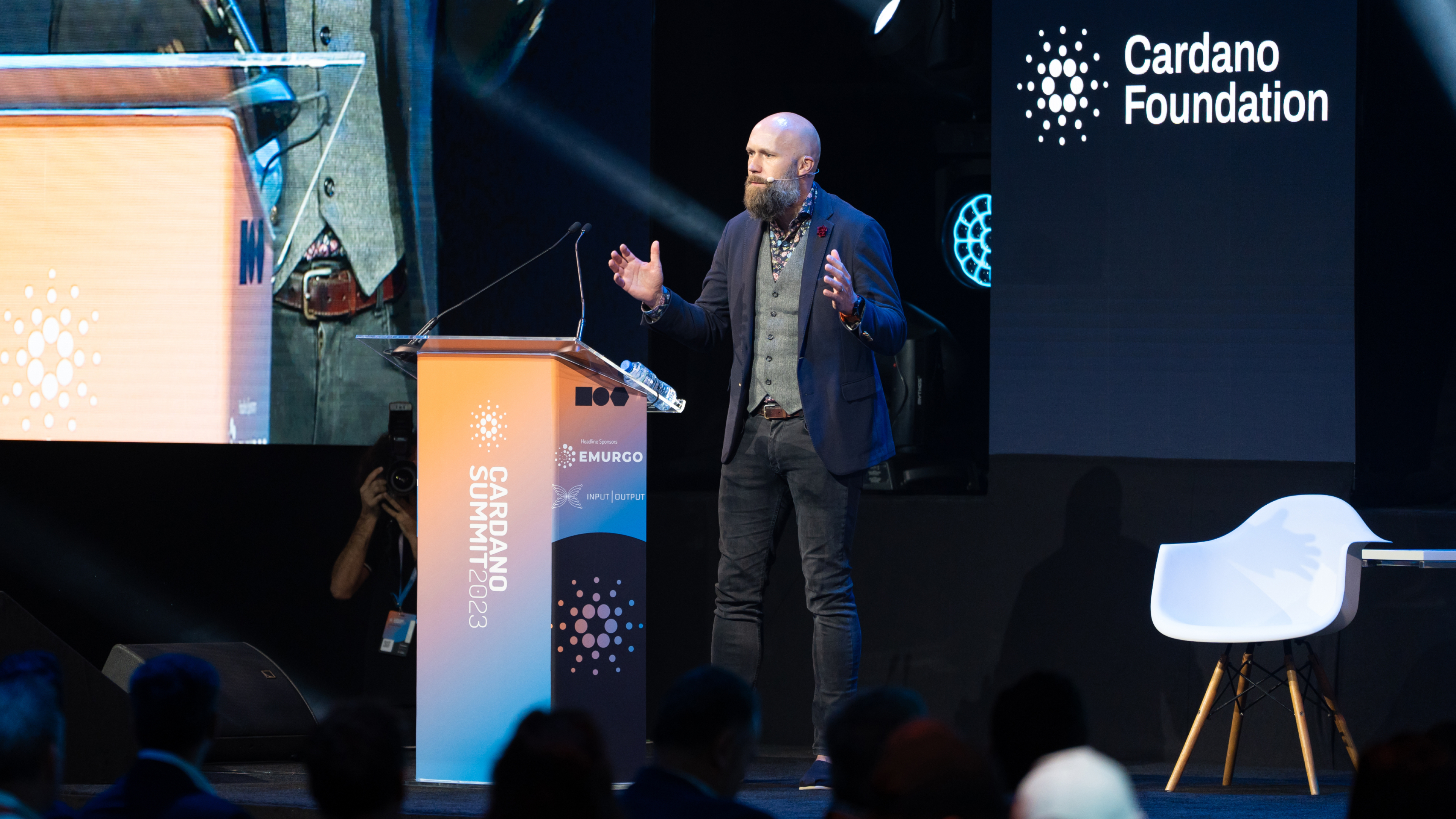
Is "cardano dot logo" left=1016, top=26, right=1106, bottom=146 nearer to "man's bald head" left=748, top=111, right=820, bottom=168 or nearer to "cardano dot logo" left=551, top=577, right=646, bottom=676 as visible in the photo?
"man's bald head" left=748, top=111, right=820, bottom=168

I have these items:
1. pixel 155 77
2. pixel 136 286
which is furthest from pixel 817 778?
pixel 155 77

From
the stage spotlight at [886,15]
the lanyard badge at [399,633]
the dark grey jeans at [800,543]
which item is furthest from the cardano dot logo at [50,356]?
the stage spotlight at [886,15]

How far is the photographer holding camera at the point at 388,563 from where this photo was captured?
17.3 feet

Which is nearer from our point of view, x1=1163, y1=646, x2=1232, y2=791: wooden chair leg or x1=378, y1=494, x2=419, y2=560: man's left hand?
x1=1163, y1=646, x2=1232, y2=791: wooden chair leg

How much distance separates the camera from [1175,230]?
5.16 m

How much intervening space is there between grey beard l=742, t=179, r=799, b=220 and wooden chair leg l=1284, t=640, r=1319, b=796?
6.39 feet

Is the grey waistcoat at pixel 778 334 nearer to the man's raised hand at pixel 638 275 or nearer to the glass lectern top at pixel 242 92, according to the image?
the man's raised hand at pixel 638 275

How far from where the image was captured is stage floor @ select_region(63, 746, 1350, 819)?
3.50 meters

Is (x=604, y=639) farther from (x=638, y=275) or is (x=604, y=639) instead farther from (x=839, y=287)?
(x=839, y=287)

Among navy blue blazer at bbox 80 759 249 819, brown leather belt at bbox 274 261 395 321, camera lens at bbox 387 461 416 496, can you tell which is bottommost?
navy blue blazer at bbox 80 759 249 819

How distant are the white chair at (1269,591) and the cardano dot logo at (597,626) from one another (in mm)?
1608

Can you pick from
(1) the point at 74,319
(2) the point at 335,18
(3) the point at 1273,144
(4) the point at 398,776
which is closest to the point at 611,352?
(2) the point at 335,18

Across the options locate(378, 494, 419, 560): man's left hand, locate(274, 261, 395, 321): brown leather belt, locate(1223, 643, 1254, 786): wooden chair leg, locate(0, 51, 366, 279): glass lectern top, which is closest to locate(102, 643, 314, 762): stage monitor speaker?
locate(378, 494, 419, 560): man's left hand

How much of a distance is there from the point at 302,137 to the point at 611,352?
1.39m
